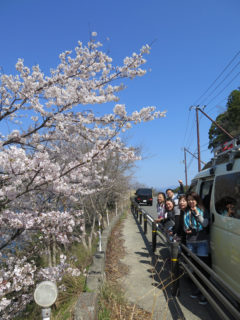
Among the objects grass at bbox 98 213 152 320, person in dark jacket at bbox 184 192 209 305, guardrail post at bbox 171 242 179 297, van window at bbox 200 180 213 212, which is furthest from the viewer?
van window at bbox 200 180 213 212

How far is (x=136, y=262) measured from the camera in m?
6.04

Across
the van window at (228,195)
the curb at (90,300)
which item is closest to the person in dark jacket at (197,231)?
the van window at (228,195)

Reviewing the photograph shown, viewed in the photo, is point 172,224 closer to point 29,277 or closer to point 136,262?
point 136,262

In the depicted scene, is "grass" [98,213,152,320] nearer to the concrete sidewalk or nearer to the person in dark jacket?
the concrete sidewalk

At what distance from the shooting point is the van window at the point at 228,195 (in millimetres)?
3191

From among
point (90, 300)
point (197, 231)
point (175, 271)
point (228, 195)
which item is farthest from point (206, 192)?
point (90, 300)

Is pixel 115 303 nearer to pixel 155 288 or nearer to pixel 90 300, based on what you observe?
pixel 90 300

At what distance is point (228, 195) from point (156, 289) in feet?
7.26

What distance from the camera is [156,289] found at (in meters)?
4.34

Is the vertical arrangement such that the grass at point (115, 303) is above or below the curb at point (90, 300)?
below

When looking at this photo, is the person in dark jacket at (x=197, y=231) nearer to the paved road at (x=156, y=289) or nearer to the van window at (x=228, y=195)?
the van window at (x=228, y=195)

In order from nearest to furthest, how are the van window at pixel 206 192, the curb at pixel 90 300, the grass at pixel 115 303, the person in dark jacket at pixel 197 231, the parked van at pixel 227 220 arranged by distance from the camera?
the curb at pixel 90 300, the parked van at pixel 227 220, the grass at pixel 115 303, the person in dark jacket at pixel 197 231, the van window at pixel 206 192

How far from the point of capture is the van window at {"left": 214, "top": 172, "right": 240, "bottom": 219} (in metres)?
3.19

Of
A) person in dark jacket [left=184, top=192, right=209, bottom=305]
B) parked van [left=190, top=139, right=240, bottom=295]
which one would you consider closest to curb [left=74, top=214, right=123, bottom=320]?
person in dark jacket [left=184, top=192, right=209, bottom=305]
